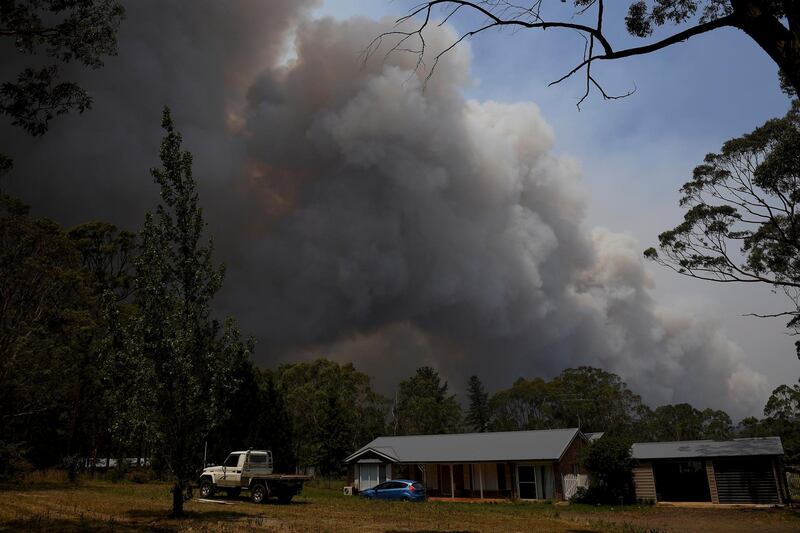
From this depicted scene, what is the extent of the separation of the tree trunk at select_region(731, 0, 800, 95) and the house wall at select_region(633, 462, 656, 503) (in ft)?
108

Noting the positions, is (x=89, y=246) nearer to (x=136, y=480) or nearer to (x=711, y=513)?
(x=136, y=480)

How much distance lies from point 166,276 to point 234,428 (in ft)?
103

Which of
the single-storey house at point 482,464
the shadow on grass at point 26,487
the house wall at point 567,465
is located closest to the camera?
the shadow on grass at point 26,487

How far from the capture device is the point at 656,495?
3278 centimetres

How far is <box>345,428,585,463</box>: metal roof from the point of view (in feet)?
120

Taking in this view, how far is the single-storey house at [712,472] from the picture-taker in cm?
3055

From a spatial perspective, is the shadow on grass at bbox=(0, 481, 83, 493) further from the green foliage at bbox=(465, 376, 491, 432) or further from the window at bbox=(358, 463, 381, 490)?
the green foliage at bbox=(465, 376, 491, 432)

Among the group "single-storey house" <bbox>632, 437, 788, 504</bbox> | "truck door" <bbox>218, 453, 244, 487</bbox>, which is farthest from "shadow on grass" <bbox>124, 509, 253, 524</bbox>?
"single-storey house" <bbox>632, 437, 788, 504</bbox>

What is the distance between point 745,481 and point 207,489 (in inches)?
1255

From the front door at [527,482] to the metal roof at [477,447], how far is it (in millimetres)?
1442

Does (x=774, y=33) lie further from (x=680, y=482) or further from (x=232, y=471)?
(x=680, y=482)

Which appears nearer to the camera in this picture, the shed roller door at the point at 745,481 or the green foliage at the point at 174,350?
the green foliage at the point at 174,350

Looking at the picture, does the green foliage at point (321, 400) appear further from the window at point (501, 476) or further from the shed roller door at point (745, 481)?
the shed roller door at point (745, 481)

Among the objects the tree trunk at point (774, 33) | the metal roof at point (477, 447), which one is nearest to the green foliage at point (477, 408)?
the metal roof at point (477, 447)
